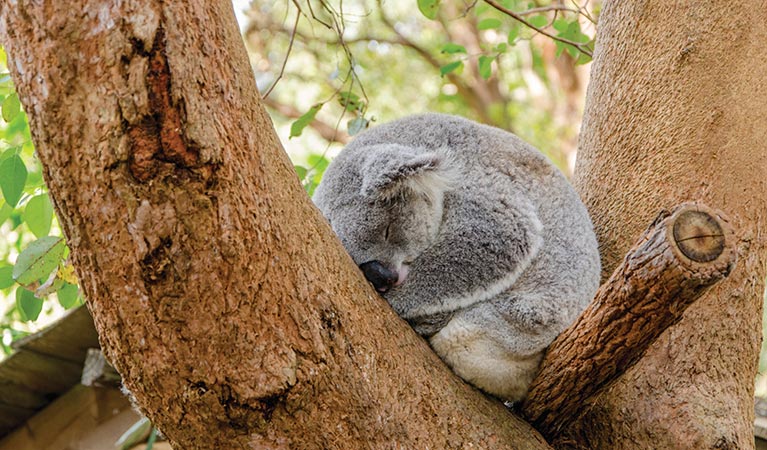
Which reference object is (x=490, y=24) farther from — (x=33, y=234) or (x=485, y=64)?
(x=33, y=234)

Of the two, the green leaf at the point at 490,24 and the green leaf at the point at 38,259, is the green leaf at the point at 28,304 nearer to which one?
the green leaf at the point at 38,259

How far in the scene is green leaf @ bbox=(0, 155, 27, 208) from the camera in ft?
7.68

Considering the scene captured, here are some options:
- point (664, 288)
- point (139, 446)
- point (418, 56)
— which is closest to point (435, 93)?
point (418, 56)

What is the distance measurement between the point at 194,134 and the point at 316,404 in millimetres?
705

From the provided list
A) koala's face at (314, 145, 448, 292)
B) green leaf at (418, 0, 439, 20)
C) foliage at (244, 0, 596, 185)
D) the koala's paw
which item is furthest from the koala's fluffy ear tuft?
foliage at (244, 0, 596, 185)

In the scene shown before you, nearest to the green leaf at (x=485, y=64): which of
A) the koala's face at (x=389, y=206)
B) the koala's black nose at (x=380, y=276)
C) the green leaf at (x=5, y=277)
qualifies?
the koala's face at (x=389, y=206)

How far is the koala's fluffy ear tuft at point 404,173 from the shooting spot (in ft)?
8.66

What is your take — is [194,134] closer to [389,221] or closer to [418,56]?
[389,221]

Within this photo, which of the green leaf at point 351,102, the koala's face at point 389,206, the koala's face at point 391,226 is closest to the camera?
the koala's face at point 389,206

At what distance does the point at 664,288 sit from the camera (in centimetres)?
180

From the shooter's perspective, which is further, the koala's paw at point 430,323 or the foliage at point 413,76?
the foliage at point 413,76

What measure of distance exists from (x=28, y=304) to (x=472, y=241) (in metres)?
1.63

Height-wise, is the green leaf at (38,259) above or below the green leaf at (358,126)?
below

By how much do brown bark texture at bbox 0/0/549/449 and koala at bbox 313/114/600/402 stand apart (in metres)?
0.48
